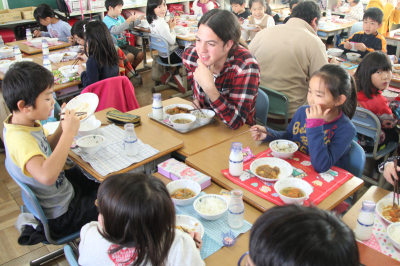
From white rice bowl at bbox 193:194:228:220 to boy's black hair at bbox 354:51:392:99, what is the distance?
5.84 ft

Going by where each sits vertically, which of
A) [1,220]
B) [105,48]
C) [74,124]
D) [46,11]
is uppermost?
[46,11]

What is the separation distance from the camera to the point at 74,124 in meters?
1.54

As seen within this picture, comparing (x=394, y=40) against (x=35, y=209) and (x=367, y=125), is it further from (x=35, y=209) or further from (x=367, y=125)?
(x=35, y=209)

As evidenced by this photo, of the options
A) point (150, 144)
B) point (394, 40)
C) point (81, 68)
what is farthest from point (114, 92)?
point (394, 40)

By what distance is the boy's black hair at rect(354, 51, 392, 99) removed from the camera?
240 centimetres

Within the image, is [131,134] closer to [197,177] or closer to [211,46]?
[197,177]

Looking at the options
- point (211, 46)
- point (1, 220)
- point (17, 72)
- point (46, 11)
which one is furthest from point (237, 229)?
point (46, 11)

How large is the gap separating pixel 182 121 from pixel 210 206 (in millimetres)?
829

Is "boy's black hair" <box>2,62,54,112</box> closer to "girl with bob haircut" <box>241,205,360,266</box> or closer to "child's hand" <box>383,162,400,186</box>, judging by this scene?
"girl with bob haircut" <box>241,205,360,266</box>

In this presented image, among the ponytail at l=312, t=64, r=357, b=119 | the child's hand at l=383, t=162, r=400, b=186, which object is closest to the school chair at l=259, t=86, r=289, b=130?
the ponytail at l=312, t=64, r=357, b=119

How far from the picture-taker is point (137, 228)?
89 centimetres

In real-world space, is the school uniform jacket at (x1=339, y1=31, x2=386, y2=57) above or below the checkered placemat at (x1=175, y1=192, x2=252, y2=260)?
above

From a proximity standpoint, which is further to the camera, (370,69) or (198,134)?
(370,69)

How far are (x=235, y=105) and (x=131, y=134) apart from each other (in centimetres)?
70
